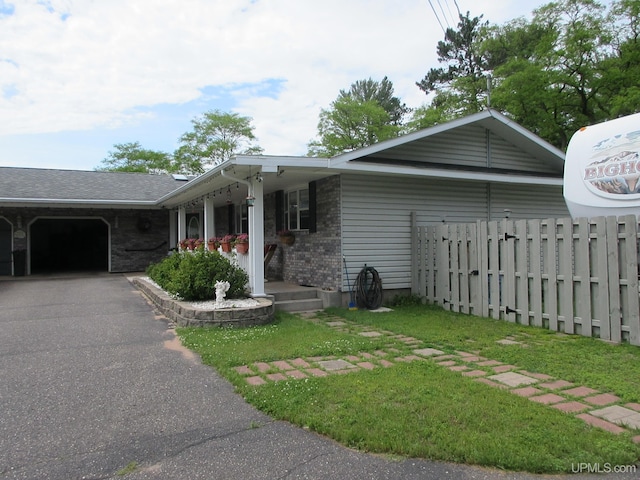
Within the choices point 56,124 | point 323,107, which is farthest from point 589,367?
point 323,107

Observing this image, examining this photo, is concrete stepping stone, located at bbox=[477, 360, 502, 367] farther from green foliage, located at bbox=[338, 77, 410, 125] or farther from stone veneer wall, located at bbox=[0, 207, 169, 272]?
green foliage, located at bbox=[338, 77, 410, 125]

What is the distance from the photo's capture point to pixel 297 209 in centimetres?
1023

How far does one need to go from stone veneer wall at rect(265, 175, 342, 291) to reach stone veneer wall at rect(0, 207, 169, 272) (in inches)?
351

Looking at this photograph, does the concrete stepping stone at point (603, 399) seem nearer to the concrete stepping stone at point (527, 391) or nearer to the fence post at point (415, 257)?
the concrete stepping stone at point (527, 391)

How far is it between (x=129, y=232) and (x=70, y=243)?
6.49 m

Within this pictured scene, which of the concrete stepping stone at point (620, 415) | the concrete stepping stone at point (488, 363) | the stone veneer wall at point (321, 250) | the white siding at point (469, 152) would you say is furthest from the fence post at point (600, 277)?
the stone veneer wall at point (321, 250)

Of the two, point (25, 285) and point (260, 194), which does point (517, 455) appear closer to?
point (260, 194)

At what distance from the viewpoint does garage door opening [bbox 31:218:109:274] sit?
820 inches

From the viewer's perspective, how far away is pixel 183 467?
8.95 ft

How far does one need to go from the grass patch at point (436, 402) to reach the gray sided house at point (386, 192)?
2.78 meters

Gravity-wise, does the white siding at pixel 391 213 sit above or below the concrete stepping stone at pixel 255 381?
above

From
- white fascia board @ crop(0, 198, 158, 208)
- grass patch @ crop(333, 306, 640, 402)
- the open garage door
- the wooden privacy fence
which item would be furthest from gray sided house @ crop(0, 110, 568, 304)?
the open garage door

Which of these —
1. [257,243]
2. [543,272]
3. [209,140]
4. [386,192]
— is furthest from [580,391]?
[209,140]

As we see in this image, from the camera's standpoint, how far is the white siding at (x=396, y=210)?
8797 millimetres
